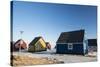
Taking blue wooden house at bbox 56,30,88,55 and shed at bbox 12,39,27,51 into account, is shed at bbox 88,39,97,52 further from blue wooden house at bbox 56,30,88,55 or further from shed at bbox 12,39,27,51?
shed at bbox 12,39,27,51

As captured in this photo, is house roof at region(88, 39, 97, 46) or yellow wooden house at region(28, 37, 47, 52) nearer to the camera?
yellow wooden house at region(28, 37, 47, 52)

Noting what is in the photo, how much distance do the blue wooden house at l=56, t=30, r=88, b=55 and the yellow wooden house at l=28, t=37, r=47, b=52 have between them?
0.54ft

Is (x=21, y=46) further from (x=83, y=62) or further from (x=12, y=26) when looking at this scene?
(x=83, y=62)

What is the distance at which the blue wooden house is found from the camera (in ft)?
7.75

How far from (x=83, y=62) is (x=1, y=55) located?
3.11 ft

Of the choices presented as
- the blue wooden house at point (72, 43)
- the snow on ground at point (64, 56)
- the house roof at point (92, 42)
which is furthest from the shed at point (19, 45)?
the house roof at point (92, 42)

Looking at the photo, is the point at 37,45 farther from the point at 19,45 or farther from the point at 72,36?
the point at 72,36

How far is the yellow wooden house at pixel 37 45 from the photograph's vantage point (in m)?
2.25

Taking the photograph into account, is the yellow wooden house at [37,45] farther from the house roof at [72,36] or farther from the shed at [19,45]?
the house roof at [72,36]

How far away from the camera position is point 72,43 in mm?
2420

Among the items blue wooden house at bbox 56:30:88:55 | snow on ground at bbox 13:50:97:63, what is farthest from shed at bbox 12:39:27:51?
blue wooden house at bbox 56:30:88:55

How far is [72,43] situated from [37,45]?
0.41 metres

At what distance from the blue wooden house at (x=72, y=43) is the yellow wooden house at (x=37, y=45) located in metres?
0.16

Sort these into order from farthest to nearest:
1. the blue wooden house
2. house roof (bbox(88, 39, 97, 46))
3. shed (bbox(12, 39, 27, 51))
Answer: house roof (bbox(88, 39, 97, 46)), the blue wooden house, shed (bbox(12, 39, 27, 51))
